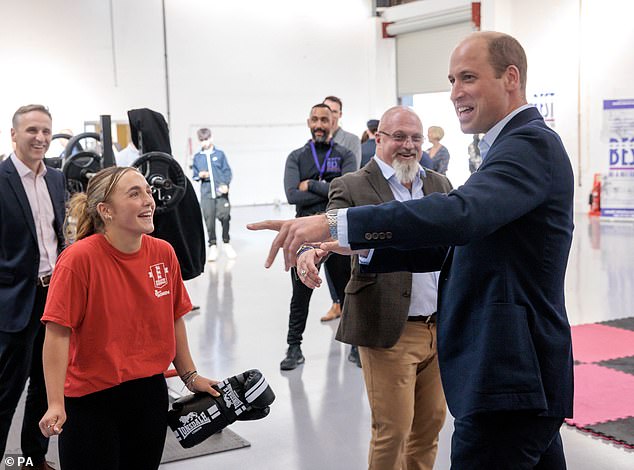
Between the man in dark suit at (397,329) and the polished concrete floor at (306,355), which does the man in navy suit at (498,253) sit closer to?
the man in dark suit at (397,329)

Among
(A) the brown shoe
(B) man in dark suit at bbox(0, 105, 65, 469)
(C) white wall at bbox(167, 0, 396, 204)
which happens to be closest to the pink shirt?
(B) man in dark suit at bbox(0, 105, 65, 469)

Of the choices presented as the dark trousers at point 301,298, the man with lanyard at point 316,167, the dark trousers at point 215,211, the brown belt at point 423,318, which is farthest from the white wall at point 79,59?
the brown belt at point 423,318

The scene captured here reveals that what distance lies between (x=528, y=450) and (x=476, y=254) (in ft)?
1.74

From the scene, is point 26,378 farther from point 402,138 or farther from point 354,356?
point 354,356

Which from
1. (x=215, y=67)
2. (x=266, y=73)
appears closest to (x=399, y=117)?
(x=215, y=67)

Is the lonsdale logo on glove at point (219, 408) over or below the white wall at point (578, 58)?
below

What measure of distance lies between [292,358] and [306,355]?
1.09ft

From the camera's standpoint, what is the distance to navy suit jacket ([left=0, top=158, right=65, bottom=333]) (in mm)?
3881

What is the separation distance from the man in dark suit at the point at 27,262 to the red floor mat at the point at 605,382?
9.84 ft

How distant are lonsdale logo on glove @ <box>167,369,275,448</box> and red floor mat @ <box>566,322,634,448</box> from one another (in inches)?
95.5

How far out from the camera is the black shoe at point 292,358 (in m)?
6.00

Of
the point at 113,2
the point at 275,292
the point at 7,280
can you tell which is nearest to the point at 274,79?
the point at 113,2

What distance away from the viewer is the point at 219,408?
2.90 meters

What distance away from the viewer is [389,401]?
3232mm
